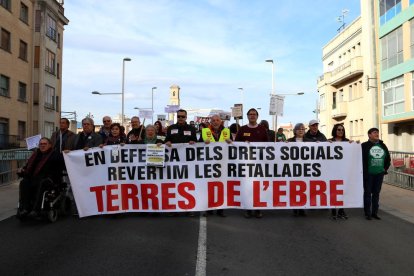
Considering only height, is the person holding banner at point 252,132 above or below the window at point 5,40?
below

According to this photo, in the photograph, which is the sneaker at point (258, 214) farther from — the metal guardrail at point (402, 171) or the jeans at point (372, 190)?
the metal guardrail at point (402, 171)

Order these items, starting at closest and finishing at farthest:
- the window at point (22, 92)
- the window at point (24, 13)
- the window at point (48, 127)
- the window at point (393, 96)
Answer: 1. the window at point (393, 96)
2. the window at point (22, 92)
3. the window at point (24, 13)
4. the window at point (48, 127)

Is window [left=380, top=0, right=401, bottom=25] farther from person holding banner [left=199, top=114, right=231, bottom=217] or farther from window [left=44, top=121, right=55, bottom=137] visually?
window [left=44, top=121, right=55, bottom=137]

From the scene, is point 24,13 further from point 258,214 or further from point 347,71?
point 258,214

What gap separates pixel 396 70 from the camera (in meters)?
29.0

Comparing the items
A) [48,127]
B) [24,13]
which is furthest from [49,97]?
[24,13]

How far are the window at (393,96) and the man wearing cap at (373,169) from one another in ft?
70.8

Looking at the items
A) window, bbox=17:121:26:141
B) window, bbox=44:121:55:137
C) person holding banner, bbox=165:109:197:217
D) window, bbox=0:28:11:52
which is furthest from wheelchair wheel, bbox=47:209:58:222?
window, bbox=44:121:55:137

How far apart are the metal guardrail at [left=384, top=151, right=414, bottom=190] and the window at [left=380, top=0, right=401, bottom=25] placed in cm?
1612

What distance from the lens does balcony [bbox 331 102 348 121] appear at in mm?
42906

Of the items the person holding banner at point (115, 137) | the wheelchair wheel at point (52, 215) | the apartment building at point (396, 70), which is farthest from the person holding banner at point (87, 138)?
the apartment building at point (396, 70)

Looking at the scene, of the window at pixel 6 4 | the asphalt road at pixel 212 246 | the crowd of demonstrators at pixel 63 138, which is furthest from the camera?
the window at pixel 6 4

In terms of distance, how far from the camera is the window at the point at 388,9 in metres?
28.8

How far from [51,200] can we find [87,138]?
1692 mm
